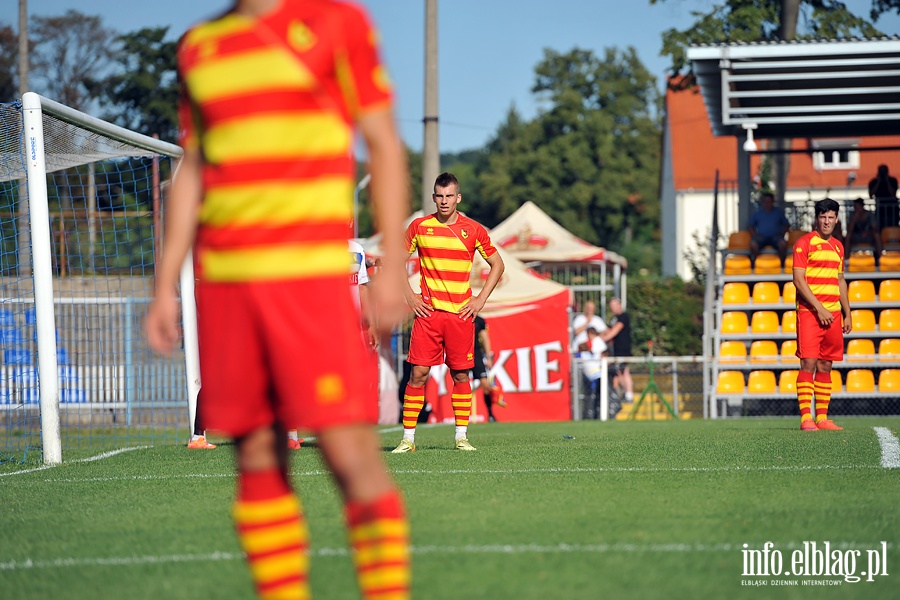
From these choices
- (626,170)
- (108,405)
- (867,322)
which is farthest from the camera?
(626,170)

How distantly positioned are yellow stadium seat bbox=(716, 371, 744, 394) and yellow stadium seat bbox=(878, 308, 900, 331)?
102 inches

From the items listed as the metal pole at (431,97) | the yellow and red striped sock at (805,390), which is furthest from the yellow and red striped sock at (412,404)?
the metal pole at (431,97)

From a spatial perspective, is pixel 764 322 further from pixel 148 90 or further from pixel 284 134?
pixel 148 90

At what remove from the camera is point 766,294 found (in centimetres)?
2066

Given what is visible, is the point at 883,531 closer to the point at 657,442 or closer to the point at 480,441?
the point at 657,442

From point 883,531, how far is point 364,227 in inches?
3104

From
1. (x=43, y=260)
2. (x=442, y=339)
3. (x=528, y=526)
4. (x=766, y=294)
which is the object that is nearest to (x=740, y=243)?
(x=766, y=294)

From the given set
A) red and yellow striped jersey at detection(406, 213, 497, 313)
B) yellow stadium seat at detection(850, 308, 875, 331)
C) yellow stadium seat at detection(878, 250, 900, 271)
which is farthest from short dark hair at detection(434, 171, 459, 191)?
yellow stadium seat at detection(878, 250, 900, 271)

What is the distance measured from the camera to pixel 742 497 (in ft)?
20.1

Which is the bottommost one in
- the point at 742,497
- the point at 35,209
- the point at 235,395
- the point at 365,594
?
the point at 742,497

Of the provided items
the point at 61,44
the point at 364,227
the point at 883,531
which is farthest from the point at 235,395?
the point at 364,227

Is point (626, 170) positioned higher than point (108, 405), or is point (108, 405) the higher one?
point (626, 170)

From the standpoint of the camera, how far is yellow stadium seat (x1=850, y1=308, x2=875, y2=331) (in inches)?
784

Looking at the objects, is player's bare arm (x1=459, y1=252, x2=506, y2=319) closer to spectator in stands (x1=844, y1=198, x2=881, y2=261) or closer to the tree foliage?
spectator in stands (x1=844, y1=198, x2=881, y2=261)
